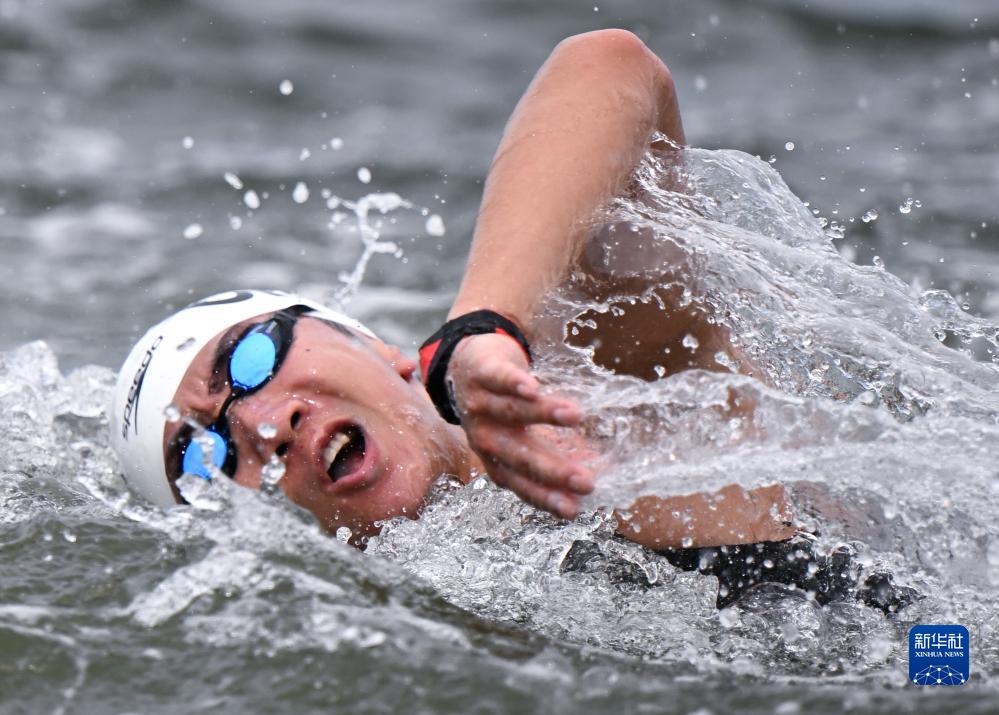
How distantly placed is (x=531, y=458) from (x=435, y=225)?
4843mm

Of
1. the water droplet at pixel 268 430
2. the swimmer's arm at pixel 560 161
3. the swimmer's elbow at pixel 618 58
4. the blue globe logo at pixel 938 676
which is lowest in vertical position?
the blue globe logo at pixel 938 676

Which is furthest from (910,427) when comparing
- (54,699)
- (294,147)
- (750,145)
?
(294,147)

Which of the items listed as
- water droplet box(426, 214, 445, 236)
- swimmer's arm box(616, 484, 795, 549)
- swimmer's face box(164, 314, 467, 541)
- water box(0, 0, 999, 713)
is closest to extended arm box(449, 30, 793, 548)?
swimmer's arm box(616, 484, 795, 549)

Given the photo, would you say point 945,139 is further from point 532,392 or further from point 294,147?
point 532,392

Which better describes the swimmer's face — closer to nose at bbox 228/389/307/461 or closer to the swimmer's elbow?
nose at bbox 228/389/307/461

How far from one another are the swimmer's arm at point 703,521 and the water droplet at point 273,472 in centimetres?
82

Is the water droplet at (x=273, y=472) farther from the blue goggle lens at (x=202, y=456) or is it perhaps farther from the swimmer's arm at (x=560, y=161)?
the swimmer's arm at (x=560, y=161)

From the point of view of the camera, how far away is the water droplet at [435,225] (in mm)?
6977

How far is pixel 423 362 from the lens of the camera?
2.63m

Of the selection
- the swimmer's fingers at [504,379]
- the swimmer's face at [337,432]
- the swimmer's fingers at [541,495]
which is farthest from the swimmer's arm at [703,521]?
the swimmer's fingers at [504,379]

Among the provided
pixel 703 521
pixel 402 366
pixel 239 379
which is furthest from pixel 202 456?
pixel 703 521

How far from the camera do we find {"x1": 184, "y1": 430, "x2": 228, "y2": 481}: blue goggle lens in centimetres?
326

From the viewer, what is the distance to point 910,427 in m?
2.79

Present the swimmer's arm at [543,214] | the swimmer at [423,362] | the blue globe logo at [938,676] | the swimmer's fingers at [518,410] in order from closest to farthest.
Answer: the swimmer's fingers at [518,410]
the swimmer's arm at [543,214]
the blue globe logo at [938,676]
the swimmer at [423,362]
